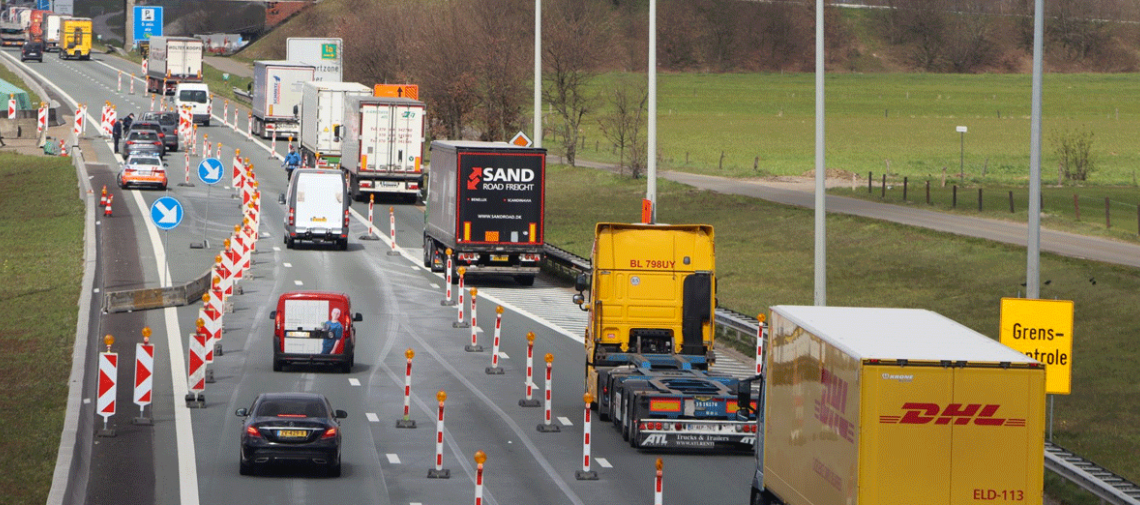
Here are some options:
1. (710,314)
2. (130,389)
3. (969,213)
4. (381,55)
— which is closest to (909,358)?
(710,314)

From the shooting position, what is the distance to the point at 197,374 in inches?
1094

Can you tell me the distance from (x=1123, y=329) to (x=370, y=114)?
33046 mm

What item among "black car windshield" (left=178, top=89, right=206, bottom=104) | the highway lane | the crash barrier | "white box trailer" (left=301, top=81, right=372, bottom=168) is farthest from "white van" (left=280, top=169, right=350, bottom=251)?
"black car windshield" (left=178, top=89, right=206, bottom=104)

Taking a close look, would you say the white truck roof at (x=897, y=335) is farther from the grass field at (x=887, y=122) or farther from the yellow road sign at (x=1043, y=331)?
the grass field at (x=887, y=122)

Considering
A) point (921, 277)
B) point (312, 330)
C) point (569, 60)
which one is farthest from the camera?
point (569, 60)

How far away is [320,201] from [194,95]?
44.5 meters

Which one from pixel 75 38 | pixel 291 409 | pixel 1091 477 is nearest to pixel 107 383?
pixel 291 409

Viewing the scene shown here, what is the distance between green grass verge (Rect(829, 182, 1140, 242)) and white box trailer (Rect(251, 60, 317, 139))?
91.3 feet

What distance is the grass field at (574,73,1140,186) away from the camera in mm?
90250

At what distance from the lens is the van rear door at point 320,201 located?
4981 centimetres

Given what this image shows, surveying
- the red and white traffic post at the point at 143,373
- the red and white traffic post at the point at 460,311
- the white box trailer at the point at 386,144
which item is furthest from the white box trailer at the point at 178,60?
the red and white traffic post at the point at 143,373

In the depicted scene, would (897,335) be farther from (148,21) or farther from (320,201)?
(148,21)

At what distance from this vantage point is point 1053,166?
283 feet

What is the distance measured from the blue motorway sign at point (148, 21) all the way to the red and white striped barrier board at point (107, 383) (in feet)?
419
